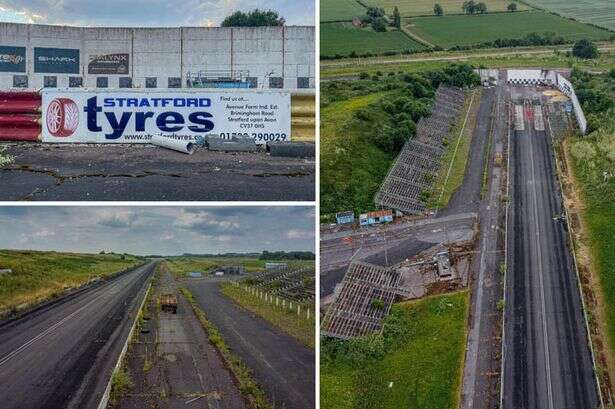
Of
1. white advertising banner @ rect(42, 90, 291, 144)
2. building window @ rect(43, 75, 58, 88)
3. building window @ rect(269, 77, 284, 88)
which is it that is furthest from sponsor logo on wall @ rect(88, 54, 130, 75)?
white advertising banner @ rect(42, 90, 291, 144)

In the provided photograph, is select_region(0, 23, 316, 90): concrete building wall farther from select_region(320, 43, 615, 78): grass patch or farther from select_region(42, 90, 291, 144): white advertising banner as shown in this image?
select_region(320, 43, 615, 78): grass patch

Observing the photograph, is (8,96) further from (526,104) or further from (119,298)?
(526,104)

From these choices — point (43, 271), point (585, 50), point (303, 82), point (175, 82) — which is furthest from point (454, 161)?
point (585, 50)

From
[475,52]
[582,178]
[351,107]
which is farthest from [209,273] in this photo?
[475,52]

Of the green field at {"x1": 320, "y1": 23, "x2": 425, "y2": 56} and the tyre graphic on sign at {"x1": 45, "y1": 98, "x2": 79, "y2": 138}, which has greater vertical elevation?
the green field at {"x1": 320, "y1": 23, "x2": 425, "y2": 56}

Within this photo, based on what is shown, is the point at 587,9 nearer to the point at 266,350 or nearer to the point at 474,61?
the point at 474,61

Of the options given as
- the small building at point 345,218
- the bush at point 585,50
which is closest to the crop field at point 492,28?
the bush at point 585,50
